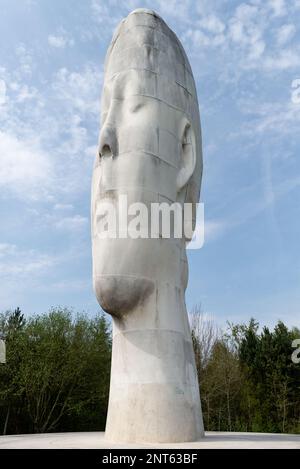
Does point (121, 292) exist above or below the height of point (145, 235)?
below

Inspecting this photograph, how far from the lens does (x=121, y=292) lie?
1014 cm

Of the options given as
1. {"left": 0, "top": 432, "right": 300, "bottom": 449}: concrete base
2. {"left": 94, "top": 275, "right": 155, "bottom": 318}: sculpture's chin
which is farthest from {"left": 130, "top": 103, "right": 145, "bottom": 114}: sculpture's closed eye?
{"left": 0, "top": 432, "right": 300, "bottom": 449}: concrete base

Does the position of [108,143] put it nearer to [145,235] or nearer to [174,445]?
[145,235]

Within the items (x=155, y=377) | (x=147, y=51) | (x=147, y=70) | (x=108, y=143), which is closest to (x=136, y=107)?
(x=147, y=70)

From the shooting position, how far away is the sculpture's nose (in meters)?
10.8

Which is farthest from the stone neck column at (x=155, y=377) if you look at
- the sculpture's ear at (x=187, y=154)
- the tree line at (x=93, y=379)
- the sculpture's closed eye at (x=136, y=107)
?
the tree line at (x=93, y=379)

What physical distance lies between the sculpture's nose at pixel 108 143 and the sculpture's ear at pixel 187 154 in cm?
167

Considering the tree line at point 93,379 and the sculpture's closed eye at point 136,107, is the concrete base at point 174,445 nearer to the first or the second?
the sculpture's closed eye at point 136,107

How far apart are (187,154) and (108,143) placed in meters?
2.09

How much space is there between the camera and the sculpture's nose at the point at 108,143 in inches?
426

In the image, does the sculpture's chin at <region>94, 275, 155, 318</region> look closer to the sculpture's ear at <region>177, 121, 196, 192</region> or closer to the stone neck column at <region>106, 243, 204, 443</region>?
the stone neck column at <region>106, 243, 204, 443</region>

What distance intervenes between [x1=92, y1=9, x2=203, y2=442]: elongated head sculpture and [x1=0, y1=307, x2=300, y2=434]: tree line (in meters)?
20.3

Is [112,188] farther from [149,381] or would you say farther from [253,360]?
[253,360]

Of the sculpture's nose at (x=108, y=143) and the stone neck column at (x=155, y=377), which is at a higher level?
the sculpture's nose at (x=108, y=143)
